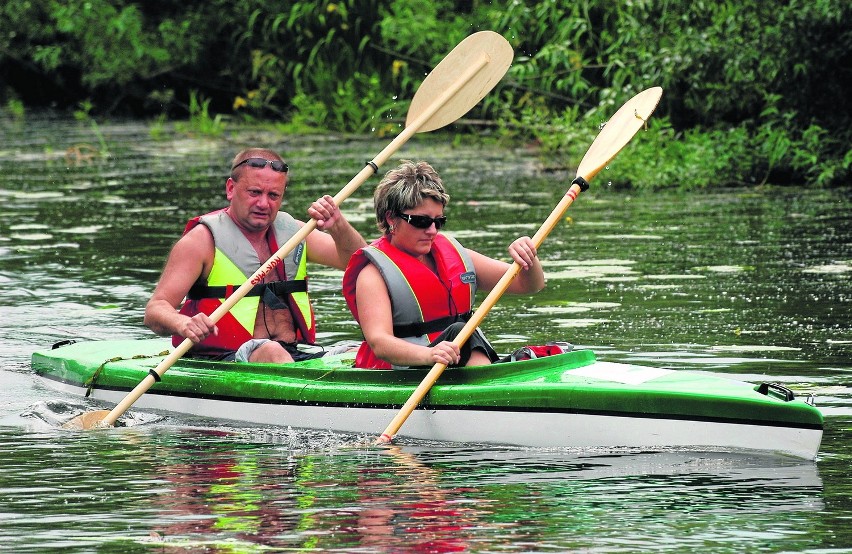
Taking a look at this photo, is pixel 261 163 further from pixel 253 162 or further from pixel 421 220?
pixel 421 220

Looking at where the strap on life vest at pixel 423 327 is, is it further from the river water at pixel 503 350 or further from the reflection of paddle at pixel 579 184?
the river water at pixel 503 350

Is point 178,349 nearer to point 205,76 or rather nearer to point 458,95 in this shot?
point 458,95

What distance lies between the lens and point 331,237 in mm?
6207

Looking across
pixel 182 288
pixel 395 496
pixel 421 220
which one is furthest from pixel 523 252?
pixel 182 288

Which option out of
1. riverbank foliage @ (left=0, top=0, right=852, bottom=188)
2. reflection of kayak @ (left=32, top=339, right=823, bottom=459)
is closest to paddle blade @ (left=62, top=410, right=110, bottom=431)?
reflection of kayak @ (left=32, top=339, right=823, bottom=459)

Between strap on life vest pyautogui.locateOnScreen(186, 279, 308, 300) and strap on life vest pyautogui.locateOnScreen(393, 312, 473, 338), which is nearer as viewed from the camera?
strap on life vest pyautogui.locateOnScreen(393, 312, 473, 338)

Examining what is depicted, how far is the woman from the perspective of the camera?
524cm

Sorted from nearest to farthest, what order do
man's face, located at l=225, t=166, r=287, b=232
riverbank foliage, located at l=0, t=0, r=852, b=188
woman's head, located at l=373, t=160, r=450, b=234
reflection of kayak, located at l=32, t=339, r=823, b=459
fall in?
reflection of kayak, located at l=32, t=339, r=823, b=459
woman's head, located at l=373, t=160, r=450, b=234
man's face, located at l=225, t=166, r=287, b=232
riverbank foliage, located at l=0, t=0, r=852, b=188

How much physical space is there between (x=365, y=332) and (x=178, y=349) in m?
0.92

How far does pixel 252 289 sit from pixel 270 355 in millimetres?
279

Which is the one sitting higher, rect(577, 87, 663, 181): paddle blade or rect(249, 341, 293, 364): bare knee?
rect(577, 87, 663, 181): paddle blade

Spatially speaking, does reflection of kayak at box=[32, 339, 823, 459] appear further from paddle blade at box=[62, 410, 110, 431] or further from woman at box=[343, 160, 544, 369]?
paddle blade at box=[62, 410, 110, 431]

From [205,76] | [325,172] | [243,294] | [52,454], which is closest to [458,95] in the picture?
[243,294]

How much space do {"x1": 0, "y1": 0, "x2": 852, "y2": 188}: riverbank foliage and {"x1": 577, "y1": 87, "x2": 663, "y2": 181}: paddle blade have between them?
578 cm
